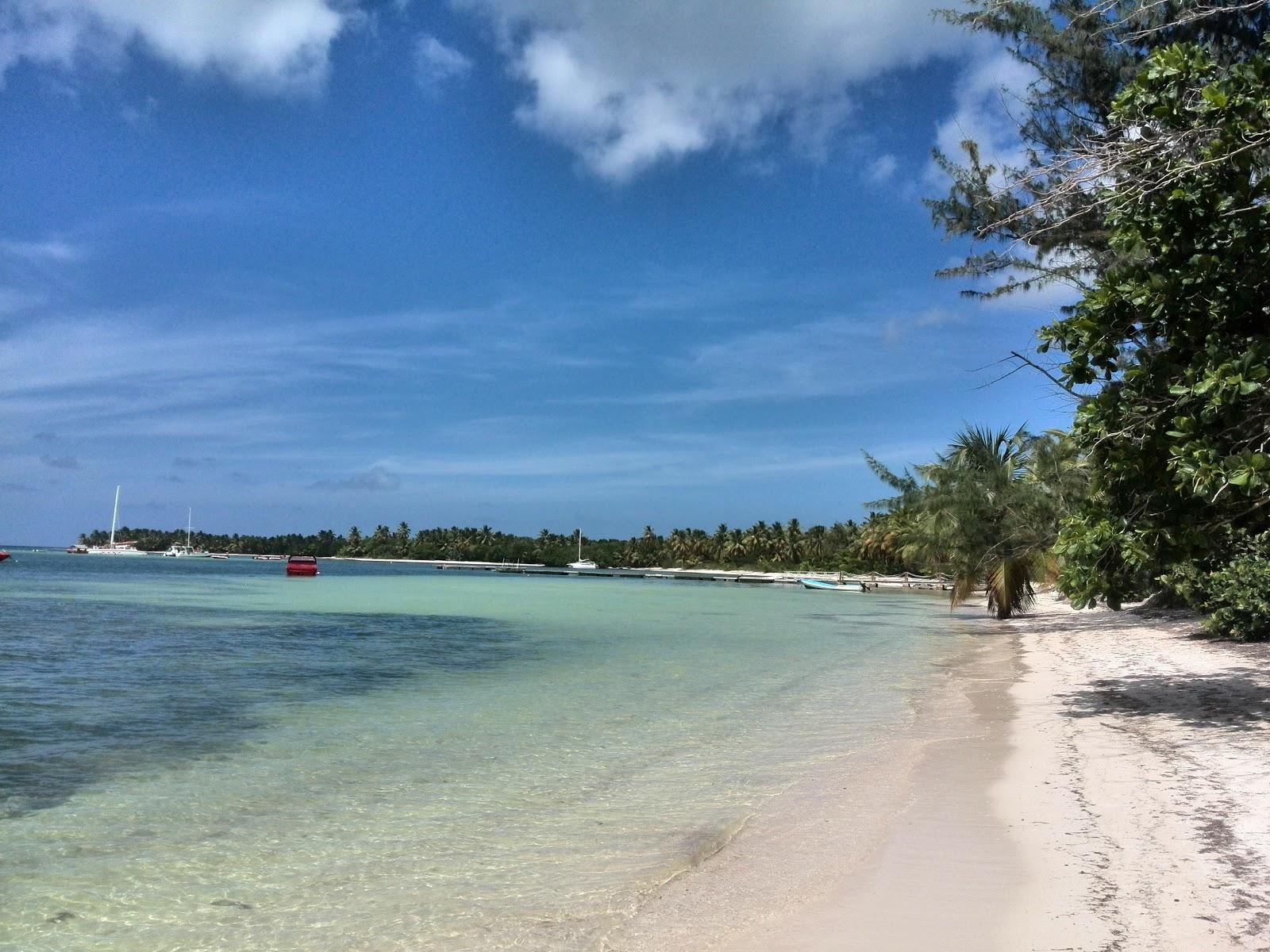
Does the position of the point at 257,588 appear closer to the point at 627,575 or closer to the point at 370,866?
the point at 370,866

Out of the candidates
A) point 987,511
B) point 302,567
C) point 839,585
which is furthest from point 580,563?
point 987,511

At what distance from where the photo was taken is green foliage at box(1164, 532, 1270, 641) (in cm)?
1546

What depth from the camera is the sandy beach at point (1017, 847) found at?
4.57 meters

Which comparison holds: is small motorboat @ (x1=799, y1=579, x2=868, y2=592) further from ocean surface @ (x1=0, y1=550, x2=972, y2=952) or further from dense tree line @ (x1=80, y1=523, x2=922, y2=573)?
ocean surface @ (x1=0, y1=550, x2=972, y2=952)

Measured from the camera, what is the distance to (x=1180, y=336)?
827 centimetres

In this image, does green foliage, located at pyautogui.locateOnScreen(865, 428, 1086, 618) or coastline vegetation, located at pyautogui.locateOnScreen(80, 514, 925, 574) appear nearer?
green foliage, located at pyautogui.locateOnScreen(865, 428, 1086, 618)

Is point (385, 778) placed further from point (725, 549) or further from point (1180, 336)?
point (725, 549)

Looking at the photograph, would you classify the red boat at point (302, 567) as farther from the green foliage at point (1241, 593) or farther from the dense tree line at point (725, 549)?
the green foliage at point (1241, 593)

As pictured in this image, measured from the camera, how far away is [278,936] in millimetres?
5004

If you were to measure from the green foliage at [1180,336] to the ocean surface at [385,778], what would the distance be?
3990mm

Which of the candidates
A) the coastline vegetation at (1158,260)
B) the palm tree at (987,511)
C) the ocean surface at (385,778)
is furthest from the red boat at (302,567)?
the coastline vegetation at (1158,260)

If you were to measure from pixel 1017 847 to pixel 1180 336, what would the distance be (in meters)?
5.10

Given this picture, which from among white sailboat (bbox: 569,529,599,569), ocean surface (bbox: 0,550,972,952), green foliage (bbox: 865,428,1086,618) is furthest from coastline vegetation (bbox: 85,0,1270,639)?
white sailboat (bbox: 569,529,599,569)

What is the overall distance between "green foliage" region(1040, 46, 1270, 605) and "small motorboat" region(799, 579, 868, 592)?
6867 centimetres
